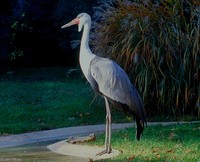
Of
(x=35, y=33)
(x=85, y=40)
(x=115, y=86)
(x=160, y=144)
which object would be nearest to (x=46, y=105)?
(x=85, y=40)

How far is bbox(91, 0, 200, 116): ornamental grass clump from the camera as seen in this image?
1332 cm

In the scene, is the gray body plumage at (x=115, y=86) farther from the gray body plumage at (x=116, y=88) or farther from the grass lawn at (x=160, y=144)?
the grass lawn at (x=160, y=144)

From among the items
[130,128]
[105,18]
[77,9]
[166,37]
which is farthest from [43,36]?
[130,128]

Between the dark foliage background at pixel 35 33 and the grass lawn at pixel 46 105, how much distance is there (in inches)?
80.4

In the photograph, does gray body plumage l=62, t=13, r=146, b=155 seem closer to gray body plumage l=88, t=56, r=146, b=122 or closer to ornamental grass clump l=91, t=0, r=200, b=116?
gray body plumage l=88, t=56, r=146, b=122

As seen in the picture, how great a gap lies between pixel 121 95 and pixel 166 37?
191 inches

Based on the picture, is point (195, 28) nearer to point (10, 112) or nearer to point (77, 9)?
point (10, 112)

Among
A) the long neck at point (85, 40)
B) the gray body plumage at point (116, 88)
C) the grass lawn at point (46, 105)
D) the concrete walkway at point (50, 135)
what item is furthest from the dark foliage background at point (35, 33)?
the gray body plumage at point (116, 88)

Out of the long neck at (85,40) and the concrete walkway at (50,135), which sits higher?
the long neck at (85,40)

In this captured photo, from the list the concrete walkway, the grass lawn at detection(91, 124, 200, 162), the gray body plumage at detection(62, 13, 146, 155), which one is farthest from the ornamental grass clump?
the gray body plumage at detection(62, 13, 146, 155)

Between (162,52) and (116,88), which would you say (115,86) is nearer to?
(116,88)

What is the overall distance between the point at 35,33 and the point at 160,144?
1670 cm

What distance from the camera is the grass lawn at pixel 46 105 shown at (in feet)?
43.6

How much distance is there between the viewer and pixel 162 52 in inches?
529
